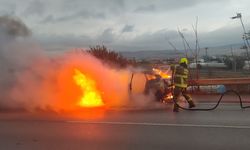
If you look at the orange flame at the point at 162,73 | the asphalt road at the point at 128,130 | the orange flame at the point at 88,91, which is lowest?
the asphalt road at the point at 128,130

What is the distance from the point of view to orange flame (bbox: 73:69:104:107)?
16094mm

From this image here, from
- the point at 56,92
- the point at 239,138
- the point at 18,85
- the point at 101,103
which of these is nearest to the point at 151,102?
the point at 101,103

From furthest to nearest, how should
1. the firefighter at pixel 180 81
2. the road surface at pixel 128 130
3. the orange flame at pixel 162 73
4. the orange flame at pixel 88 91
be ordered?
the orange flame at pixel 162 73, the orange flame at pixel 88 91, the firefighter at pixel 180 81, the road surface at pixel 128 130

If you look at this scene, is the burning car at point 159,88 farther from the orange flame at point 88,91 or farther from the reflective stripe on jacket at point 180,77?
the orange flame at point 88,91

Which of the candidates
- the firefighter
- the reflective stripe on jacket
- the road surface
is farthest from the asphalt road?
the reflective stripe on jacket

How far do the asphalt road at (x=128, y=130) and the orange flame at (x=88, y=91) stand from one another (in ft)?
5.65

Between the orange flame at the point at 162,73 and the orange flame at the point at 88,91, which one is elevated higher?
the orange flame at the point at 162,73

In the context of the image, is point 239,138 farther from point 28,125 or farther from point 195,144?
point 28,125

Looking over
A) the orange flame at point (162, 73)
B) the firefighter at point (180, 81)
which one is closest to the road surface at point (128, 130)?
the firefighter at point (180, 81)

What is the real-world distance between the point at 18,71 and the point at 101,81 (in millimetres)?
2789

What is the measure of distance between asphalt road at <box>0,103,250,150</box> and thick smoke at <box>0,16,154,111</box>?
1.27m

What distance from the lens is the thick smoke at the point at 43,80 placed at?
15.9 metres

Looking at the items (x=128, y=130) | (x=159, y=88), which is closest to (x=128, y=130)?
(x=128, y=130)

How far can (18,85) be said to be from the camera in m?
15.9
